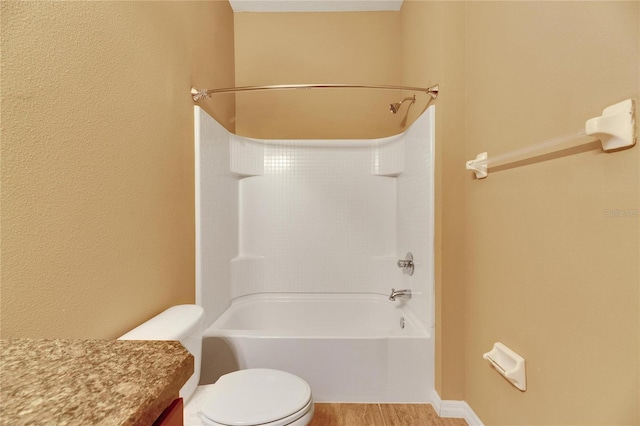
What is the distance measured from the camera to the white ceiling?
8.24 feet

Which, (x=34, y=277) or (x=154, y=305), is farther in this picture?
(x=154, y=305)

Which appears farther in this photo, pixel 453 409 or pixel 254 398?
pixel 453 409

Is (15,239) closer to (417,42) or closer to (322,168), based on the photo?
(322,168)

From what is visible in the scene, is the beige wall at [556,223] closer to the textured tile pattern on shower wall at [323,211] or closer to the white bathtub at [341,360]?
the white bathtub at [341,360]

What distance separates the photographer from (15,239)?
0.68 metres

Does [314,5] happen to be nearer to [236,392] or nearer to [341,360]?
[341,360]

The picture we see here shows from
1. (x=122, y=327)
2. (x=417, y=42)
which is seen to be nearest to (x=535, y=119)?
(x=417, y=42)

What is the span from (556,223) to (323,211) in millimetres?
1740

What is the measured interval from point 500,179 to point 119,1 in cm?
156

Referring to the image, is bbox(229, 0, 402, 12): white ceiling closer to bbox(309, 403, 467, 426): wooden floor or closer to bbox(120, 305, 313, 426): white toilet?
bbox(120, 305, 313, 426): white toilet

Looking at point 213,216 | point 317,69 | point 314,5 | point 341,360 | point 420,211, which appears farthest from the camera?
point 317,69

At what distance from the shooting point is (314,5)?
2.55 meters

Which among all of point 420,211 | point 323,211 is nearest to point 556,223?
point 420,211

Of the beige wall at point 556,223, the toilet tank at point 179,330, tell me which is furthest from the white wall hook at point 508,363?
the toilet tank at point 179,330
